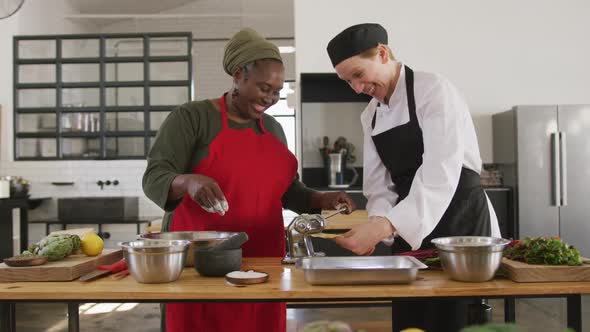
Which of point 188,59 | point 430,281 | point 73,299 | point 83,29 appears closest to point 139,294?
point 73,299

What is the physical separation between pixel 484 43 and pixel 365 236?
5.06 metres

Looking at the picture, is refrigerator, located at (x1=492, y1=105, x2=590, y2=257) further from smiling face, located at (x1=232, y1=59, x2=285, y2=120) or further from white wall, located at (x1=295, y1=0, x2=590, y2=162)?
smiling face, located at (x1=232, y1=59, x2=285, y2=120)

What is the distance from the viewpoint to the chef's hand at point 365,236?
170 centimetres

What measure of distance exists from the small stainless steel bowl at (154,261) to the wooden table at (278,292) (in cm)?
3

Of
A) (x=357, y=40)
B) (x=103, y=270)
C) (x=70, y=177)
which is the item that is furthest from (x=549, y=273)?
(x=70, y=177)

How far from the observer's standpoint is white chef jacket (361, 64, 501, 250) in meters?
1.78


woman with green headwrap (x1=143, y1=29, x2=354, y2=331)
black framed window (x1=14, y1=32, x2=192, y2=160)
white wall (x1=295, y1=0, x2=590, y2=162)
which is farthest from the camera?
black framed window (x1=14, y1=32, x2=192, y2=160)

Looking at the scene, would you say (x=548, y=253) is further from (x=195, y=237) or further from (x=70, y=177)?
(x=70, y=177)

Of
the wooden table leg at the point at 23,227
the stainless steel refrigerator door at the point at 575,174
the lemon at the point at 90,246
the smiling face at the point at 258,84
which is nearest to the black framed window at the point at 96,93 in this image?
the wooden table leg at the point at 23,227

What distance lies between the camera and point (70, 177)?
26.0 feet

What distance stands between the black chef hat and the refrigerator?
4.16 m

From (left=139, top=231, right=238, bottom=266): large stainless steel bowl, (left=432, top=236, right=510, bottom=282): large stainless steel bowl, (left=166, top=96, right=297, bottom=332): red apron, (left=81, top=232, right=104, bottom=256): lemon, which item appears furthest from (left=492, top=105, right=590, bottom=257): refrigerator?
(left=81, top=232, right=104, bottom=256): lemon

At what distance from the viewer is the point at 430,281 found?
1.63 m

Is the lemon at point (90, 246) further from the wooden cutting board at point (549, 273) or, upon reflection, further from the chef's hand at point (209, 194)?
the wooden cutting board at point (549, 273)
